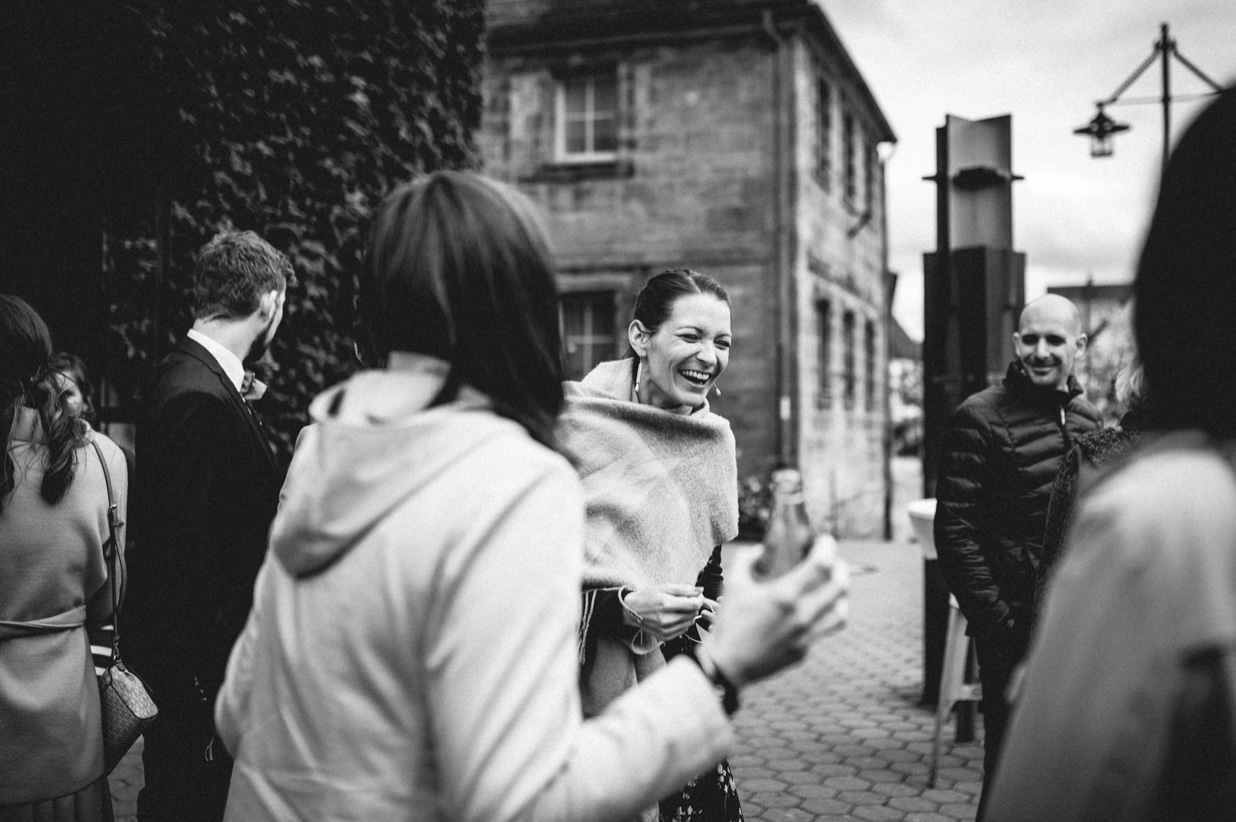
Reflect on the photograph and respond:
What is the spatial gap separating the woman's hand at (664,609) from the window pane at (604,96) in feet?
47.9

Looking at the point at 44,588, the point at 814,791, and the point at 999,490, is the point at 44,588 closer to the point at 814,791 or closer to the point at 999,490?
the point at 999,490

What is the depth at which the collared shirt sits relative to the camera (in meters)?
3.03

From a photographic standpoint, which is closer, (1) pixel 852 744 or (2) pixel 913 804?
(2) pixel 913 804

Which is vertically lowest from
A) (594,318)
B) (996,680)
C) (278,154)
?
(996,680)

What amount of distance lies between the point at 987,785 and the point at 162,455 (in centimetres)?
326

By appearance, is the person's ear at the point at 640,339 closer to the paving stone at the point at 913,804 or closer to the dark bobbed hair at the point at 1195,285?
the dark bobbed hair at the point at 1195,285

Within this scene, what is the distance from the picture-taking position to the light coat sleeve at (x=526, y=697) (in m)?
1.13

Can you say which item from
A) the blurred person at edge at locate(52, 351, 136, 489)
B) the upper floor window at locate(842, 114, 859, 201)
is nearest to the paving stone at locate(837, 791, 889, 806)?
the blurred person at edge at locate(52, 351, 136, 489)

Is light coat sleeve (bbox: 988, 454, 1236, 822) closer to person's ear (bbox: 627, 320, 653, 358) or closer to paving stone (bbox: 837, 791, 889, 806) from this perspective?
person's ear (bbox: 627, 320, 653, 358)

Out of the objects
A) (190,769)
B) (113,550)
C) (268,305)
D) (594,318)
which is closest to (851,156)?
(594,318)

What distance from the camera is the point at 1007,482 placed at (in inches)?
160

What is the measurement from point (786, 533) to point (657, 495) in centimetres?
139

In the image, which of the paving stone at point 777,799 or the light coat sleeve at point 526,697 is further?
the paving stone at point 777,799

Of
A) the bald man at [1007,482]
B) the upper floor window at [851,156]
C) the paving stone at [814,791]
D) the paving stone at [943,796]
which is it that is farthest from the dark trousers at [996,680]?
the upper floor window at [851,156]
